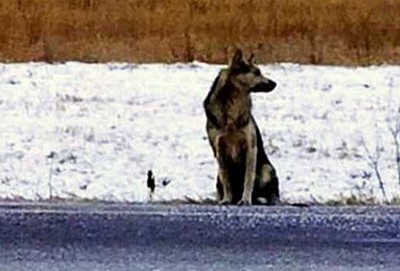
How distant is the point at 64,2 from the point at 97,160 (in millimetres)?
12057

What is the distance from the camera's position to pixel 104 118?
57.0 ft

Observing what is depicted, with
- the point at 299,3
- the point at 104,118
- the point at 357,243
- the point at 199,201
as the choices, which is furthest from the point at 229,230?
the point at 299,3

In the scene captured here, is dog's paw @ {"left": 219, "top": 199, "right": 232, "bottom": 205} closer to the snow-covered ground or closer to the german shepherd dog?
the german shepherd dog

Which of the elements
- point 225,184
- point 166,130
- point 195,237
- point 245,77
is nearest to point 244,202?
point 225,184

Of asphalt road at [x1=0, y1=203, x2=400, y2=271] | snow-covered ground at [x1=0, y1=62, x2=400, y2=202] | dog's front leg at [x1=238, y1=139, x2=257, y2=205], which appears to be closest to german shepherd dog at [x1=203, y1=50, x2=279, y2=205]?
dog's front leg at [x1=238, y1=139, x2=257, y2=205]

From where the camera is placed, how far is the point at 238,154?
10695 mm

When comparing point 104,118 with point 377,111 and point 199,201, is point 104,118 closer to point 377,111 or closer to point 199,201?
point 377,111

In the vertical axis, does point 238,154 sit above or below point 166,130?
below

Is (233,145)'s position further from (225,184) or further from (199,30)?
(199,30)

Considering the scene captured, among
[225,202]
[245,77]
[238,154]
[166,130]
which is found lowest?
[225,202]

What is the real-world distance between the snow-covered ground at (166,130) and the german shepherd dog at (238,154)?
378 mm

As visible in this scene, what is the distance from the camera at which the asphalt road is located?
7539mm

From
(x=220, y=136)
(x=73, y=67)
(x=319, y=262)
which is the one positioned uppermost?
(x=73, y=67)

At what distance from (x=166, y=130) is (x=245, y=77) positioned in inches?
205
